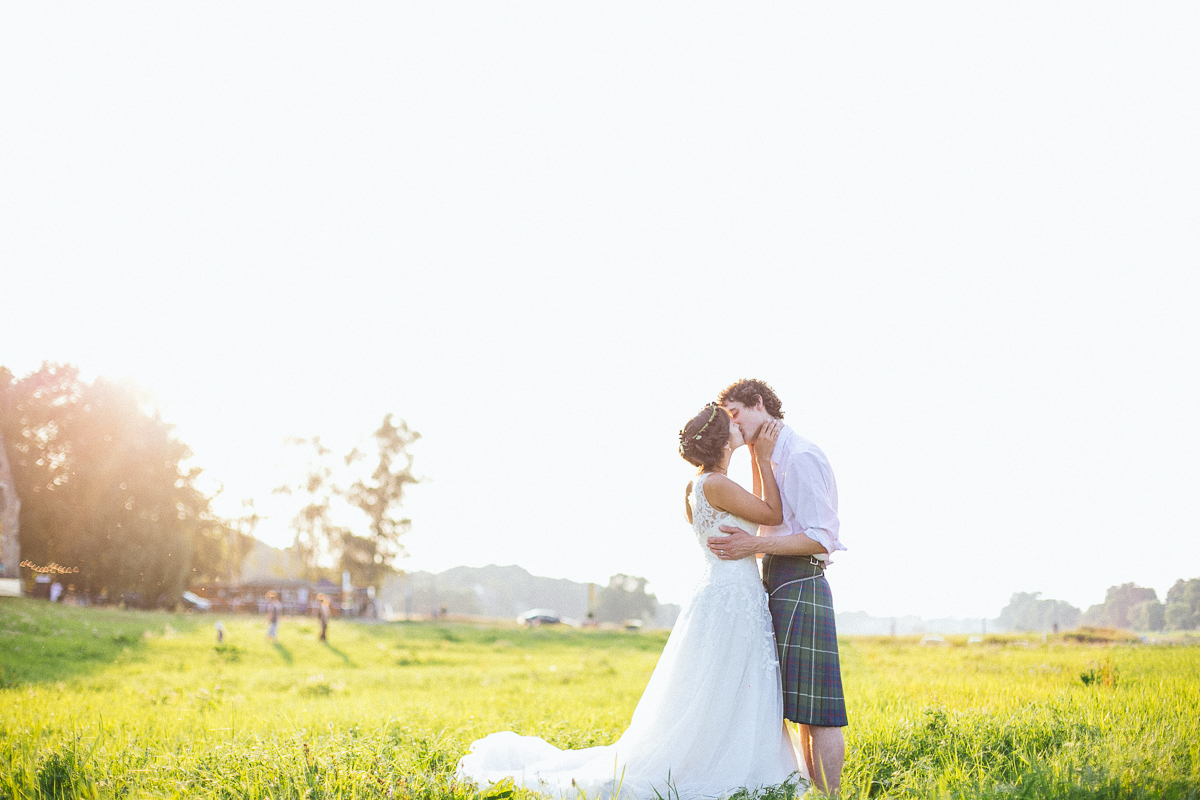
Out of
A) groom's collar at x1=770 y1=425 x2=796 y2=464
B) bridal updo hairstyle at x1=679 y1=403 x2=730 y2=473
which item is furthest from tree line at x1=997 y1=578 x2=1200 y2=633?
bridal updo hairstyle at x1=679 y1=403 x2=730 y2=473

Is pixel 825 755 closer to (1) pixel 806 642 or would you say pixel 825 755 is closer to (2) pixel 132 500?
(1) pixel 806 642

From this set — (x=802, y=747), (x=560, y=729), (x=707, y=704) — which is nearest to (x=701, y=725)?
(x=707, y=704)

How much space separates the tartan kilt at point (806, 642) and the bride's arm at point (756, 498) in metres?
0.34

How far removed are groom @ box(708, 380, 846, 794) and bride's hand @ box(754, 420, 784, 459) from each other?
0.13 feet

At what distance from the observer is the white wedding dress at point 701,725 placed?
462cm

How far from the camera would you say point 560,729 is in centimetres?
741

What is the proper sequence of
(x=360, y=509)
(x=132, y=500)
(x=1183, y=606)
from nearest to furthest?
1. (x=1183, y=606)
2. (x=132, y=500)
3. (x=360, y=509)

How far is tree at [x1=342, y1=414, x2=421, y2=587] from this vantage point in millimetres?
53781

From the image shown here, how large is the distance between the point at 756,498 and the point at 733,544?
0.36 metres

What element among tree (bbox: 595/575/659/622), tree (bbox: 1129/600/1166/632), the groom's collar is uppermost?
the groom's collar

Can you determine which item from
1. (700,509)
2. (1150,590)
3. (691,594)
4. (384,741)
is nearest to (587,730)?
(384,741)

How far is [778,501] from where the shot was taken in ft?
16.8

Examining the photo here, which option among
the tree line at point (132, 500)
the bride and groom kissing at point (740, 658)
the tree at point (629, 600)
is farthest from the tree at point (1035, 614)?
the tree at point (629, 600)

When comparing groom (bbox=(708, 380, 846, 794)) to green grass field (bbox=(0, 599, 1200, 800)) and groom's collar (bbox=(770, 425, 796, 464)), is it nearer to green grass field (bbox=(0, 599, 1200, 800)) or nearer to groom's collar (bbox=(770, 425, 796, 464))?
groom's collar (bbox=(770, 425, 796, 464))
